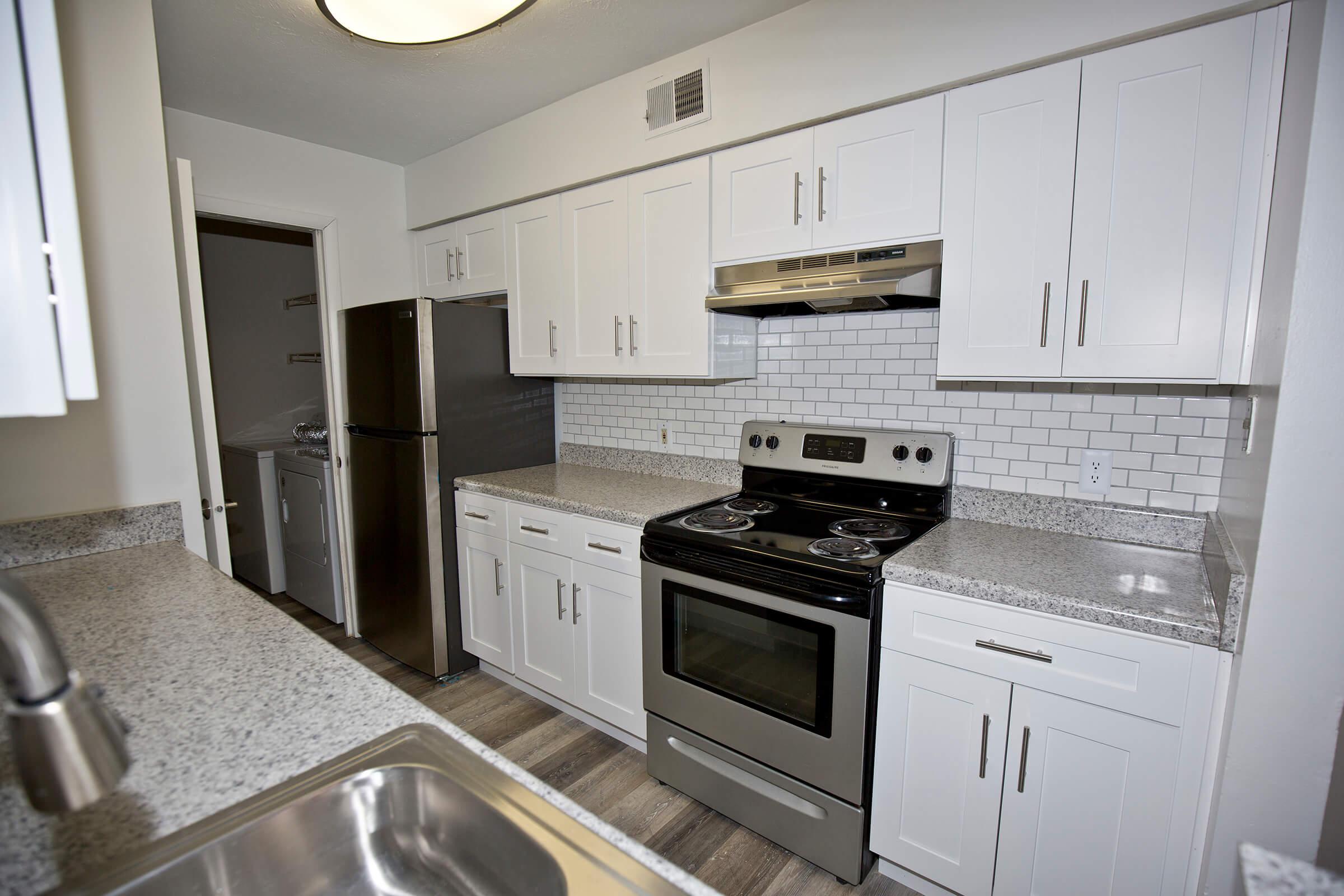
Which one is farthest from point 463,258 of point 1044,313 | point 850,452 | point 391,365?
point 1044,313

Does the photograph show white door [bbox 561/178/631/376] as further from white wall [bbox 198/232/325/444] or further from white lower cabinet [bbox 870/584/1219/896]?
white wall [bbox 198/232/325/444]

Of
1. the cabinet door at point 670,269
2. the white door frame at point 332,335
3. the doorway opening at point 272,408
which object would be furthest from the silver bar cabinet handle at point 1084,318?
the doorway opening at point 272,408

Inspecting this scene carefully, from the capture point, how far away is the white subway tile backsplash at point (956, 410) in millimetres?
1710

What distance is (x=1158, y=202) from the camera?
1465mm

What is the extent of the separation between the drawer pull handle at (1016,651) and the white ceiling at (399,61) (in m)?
1.92

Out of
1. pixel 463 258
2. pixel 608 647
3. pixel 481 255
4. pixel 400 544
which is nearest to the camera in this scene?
A: pixel 608 647

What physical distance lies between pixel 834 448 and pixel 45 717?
2.12m

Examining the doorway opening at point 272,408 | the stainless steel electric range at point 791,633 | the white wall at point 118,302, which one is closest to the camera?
the white wall at point 118,302

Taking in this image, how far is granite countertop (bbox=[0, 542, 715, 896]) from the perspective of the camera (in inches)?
26.6

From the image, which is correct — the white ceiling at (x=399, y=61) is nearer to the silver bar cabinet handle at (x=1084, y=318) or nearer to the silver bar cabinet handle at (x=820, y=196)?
the silver bar cabinet handle at (x=820, y=196)

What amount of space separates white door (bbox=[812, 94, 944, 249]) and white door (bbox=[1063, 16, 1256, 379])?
36 centimetres

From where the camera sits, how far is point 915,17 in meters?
1.70

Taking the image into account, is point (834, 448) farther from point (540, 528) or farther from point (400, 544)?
point (400, 544)

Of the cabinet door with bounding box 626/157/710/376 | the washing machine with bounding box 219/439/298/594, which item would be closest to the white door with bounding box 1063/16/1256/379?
the cabinet door with bounding box 626/157/710/376
